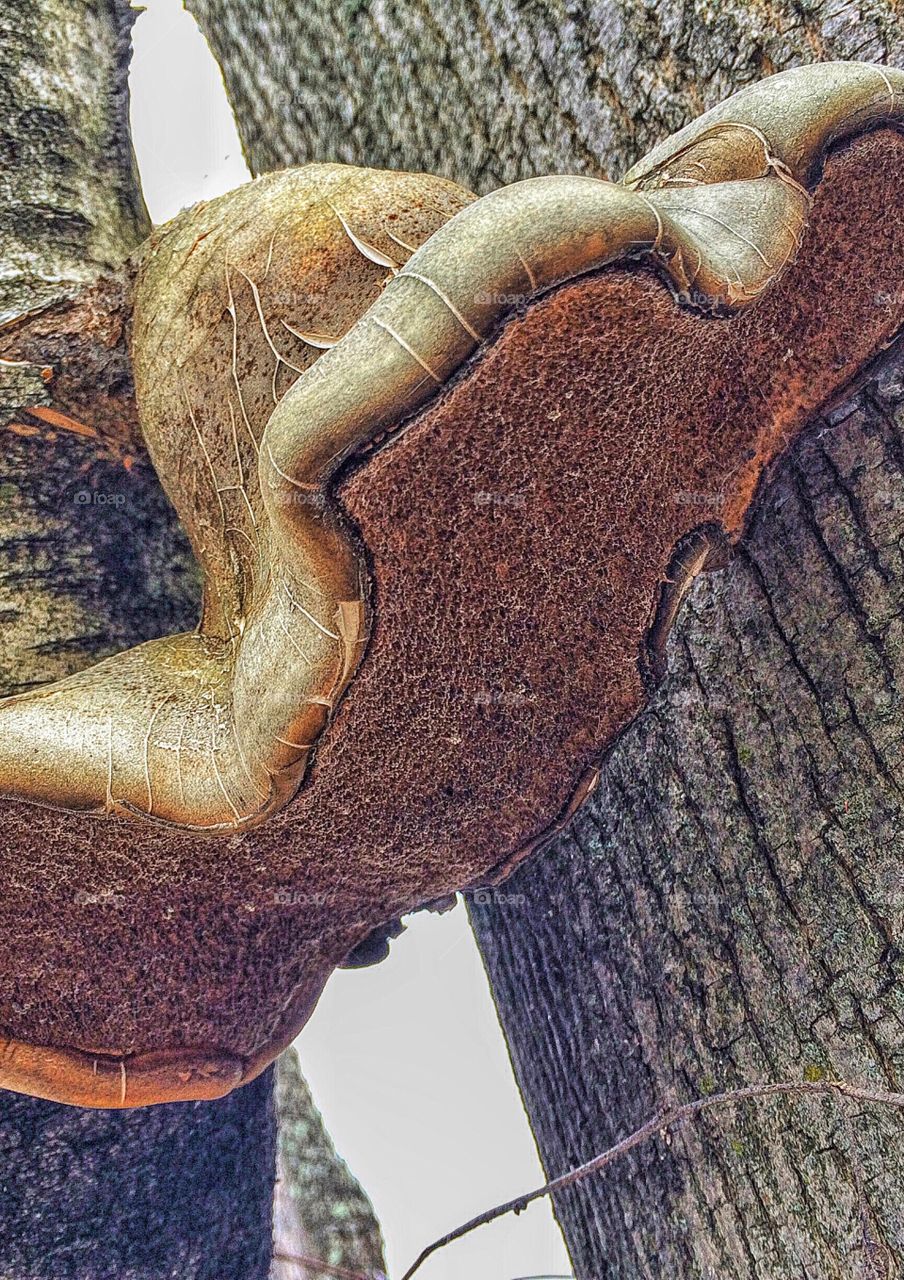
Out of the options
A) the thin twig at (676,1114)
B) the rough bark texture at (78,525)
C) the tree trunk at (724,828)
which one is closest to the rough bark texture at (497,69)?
the tree trunk at (724,828)

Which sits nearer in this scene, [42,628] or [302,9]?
[42,628]

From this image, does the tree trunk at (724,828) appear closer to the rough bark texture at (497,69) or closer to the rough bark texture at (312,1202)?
the rough bark texture at (497,69)

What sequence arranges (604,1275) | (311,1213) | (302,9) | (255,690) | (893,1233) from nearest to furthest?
(255,690) → (893,1233) → (604,1275) → (302,9) → (311,1213)

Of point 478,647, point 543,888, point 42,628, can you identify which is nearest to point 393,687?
point 478,647

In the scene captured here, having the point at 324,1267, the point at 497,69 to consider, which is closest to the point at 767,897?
the point at 497,69

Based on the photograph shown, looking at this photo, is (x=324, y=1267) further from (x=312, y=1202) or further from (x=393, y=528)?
(x=393, y=528)

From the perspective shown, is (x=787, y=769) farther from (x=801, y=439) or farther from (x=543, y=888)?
(x=543, y=888)
